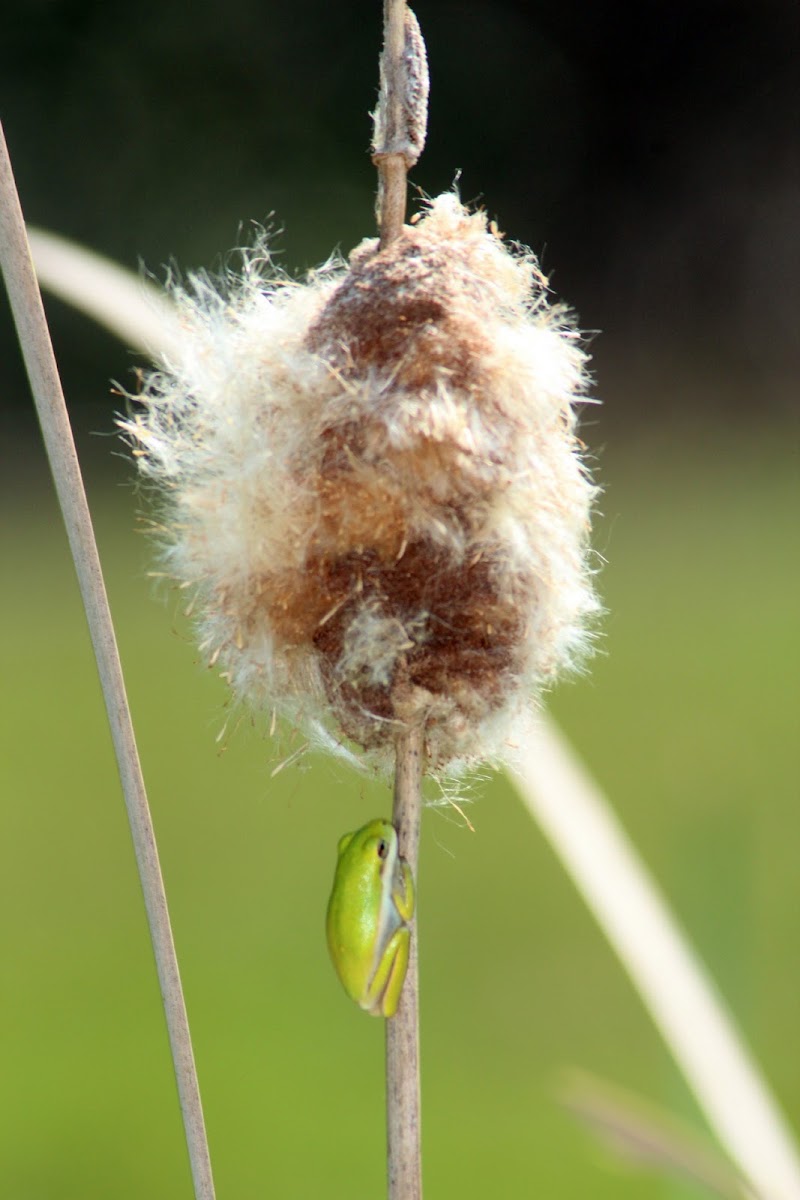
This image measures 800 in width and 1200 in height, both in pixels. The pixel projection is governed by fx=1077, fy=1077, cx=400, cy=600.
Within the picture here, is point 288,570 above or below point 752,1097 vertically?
above

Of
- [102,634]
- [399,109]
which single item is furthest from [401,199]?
[102,634]

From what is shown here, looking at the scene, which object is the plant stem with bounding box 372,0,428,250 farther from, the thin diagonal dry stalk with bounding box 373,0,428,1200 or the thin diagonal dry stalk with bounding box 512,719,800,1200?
the thin diagonal dry stalk with bounding box 512,719,800,1200

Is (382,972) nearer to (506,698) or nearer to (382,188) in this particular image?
(506,698)

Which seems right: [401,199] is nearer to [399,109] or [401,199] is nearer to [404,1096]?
[399,109]

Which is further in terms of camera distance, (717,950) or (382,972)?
(717,950)

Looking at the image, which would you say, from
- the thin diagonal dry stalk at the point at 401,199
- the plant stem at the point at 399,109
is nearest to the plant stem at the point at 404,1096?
the thin diagonal dry stalk at the point at 401,199

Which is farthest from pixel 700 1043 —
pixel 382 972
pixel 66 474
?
pixel 66 474
